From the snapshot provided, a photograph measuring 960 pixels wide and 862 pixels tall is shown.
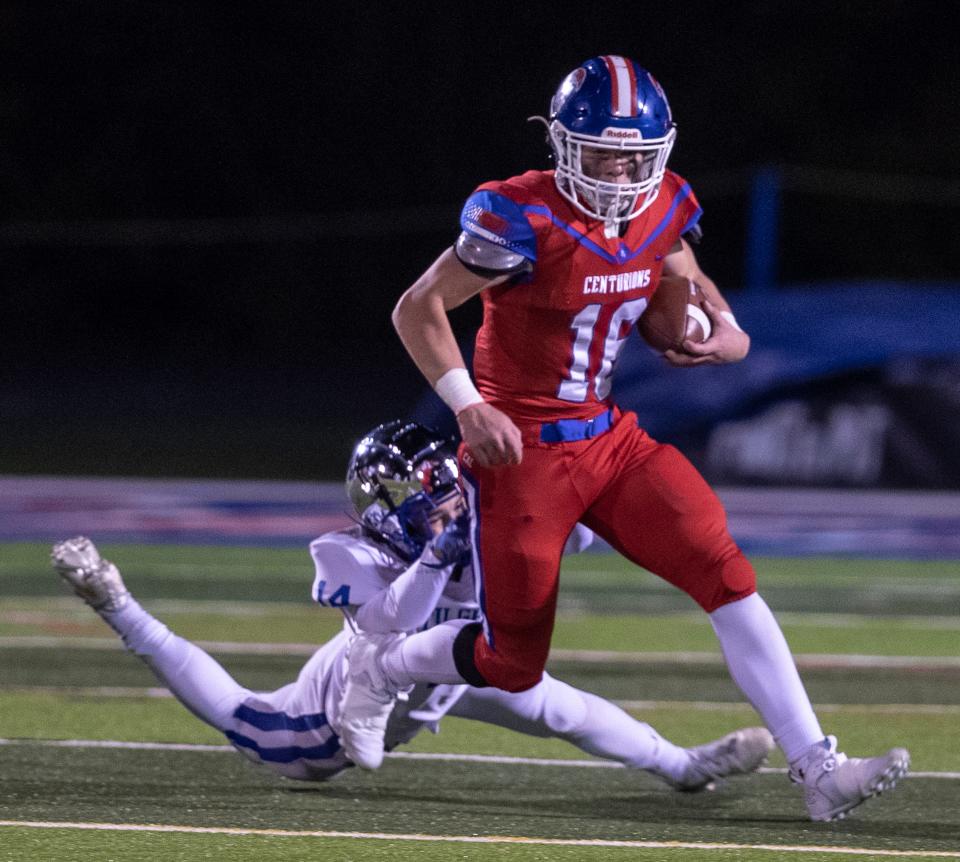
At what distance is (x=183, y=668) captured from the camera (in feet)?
13.6

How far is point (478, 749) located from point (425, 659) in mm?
982

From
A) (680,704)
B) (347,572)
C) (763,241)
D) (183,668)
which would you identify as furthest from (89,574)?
(763,241)

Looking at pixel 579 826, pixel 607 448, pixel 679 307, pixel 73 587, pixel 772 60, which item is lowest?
pixel 579 826

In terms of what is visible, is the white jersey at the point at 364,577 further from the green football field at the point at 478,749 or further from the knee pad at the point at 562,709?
the green football field at the point at 478,749

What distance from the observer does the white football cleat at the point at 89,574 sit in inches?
163

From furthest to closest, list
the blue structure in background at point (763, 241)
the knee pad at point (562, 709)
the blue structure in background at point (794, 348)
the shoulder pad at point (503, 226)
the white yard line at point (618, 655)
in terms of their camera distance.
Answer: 1. the blue structure in background at point (763, 241)
2. the blue structure in background at point (794, 348)
3. the white yard line at point (618, 655)
4. the knee pad at point (562, 709)
5. the shoulder pad at point (503, 226)

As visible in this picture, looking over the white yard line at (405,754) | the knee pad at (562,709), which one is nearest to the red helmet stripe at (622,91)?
the knee pad at (562,709)

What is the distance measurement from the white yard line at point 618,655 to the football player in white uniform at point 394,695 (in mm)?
2206

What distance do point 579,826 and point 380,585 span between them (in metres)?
0.69

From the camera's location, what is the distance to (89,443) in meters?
17.2

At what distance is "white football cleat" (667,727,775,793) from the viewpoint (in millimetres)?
A: 4074

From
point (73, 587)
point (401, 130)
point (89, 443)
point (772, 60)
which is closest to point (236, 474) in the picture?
point (89, 443)

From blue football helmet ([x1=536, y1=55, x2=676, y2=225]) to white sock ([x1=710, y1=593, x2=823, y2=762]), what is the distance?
30.9 inches

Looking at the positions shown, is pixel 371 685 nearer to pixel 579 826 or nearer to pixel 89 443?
pixel 579 826
